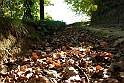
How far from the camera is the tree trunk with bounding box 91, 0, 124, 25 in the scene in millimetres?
10163

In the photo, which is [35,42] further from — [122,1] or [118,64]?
[122,1]

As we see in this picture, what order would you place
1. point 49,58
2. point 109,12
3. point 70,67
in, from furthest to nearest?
point 109,12, point 49,58, point 70,67

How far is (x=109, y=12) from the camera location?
11234 mm

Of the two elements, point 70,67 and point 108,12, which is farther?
point 108,12

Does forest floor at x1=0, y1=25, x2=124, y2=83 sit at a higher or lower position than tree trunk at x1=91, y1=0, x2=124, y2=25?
lower

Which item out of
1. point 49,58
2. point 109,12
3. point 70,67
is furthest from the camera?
point 109,12

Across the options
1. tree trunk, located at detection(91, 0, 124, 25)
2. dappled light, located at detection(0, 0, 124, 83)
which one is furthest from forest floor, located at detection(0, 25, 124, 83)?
tree trunk, located at detection(91, 0, 124, 25)

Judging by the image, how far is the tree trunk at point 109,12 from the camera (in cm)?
1016

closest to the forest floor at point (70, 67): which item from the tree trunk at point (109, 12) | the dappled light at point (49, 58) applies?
the dappled light at point (49, 58)

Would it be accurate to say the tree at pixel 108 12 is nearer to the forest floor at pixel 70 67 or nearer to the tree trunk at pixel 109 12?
the tree trunk at pixel 109 12

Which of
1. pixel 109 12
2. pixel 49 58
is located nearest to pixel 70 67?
pixel 49 58

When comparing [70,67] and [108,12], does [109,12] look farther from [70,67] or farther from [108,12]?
[70,67]

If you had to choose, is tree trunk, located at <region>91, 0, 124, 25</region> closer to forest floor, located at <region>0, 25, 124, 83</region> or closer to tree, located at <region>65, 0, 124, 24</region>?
tree, located at <region>65, 0, 124, 24</region>

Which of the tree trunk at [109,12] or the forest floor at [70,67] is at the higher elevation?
the tree trunk at [109,12]
